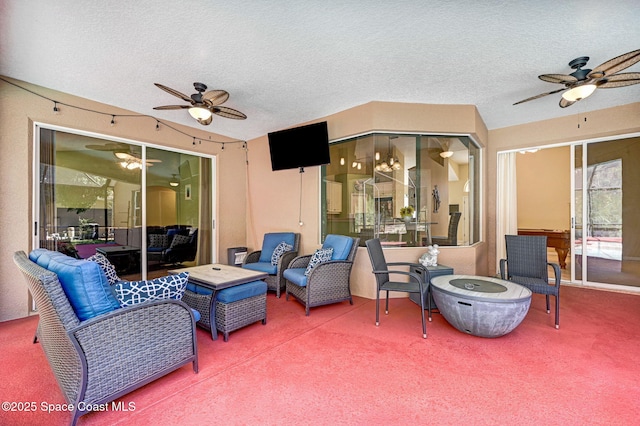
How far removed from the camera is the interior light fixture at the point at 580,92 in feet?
9.73

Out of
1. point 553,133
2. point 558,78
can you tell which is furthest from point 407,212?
point 553,133

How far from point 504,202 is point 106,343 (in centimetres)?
623

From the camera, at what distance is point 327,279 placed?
352 cm

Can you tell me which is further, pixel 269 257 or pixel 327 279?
pixel 269 257

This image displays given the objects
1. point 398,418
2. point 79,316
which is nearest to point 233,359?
point 79,316

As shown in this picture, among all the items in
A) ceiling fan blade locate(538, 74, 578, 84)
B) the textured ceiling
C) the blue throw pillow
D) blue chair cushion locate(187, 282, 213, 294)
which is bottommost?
blue chair cushion locate(187, 282, 213, 294)

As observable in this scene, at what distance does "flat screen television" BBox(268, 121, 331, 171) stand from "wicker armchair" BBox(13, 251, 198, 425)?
127 inches

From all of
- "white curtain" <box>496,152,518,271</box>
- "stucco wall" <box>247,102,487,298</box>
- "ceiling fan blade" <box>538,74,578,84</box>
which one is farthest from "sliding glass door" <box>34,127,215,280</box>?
"white curtain" <box>496,152,518,271</box>

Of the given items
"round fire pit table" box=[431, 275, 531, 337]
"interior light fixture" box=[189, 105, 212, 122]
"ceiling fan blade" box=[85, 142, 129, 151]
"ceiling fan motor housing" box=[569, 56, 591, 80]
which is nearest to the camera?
"round fire pit table" box=[431, 275, 531, 337]

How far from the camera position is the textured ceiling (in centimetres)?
223

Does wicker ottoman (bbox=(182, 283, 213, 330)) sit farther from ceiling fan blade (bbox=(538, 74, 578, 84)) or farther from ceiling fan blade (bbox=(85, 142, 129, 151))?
ceiling fan blade (bbox=(538, 74, 578, 84))

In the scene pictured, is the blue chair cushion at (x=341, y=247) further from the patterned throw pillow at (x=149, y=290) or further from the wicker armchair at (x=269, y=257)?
the patterned throw pillow at (x=149, y=290)

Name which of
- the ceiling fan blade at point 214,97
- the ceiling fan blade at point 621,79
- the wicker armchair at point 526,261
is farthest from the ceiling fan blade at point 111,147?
the ceiling fan blade at point 621,79

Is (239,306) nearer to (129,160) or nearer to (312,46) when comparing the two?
(312,46)
